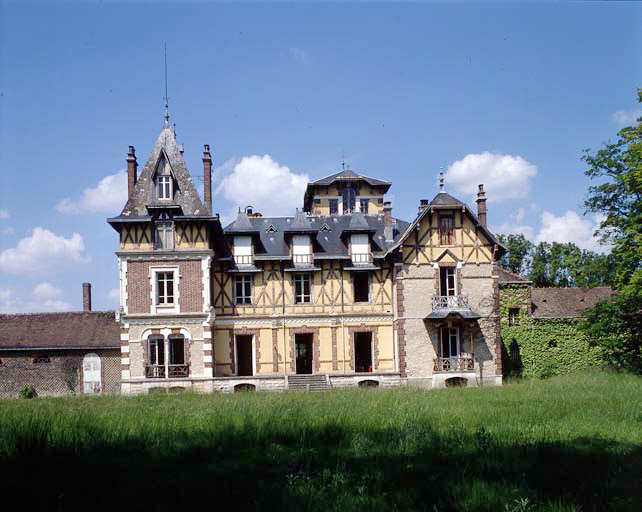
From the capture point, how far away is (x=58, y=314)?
97.3ft

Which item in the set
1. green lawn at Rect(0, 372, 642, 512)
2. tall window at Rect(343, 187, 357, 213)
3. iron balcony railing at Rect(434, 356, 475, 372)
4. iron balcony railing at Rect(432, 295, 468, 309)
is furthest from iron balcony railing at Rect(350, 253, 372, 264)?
green lawn at Rect(0, 372, 642, 512)

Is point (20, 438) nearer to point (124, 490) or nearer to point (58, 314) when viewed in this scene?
point (124, 490)

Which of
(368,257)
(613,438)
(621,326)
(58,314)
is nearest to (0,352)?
(58,314)

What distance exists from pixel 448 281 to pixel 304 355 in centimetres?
789

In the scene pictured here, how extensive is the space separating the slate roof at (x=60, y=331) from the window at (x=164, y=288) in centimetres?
433

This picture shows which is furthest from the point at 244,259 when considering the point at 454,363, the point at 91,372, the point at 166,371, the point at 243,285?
the point at 454,363

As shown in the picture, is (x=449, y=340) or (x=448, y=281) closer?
(x=449, y=340)

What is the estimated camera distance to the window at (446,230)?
26719mm

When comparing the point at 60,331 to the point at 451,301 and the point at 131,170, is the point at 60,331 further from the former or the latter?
the point at 451,301

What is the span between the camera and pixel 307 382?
25.6 meters

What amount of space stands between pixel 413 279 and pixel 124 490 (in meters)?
19.7

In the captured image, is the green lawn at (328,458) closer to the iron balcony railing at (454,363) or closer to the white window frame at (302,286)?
the iron balcony railing at (454,363)

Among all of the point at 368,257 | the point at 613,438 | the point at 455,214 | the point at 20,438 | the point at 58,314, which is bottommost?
the point at 613,438

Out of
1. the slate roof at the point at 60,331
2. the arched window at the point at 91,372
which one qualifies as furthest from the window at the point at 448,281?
the arched window at the point at 91,372
